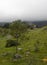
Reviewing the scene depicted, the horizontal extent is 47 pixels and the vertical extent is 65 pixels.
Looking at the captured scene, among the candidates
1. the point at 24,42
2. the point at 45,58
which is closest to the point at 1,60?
the point at 45,58

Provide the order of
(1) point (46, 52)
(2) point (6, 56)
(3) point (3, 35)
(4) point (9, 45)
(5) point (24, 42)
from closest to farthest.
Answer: (2) point (6, 56), (1) point (46, 52), (4) point (9, 45), (5) point (24, 42), (3) point (3, 35)

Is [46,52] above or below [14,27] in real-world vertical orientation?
below

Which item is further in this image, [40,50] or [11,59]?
[40,50]

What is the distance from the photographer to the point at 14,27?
356 feet

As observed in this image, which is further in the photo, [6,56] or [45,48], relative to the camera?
[45,48]

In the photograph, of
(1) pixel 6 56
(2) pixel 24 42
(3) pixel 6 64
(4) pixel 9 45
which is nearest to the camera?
(3) pixel 6 64

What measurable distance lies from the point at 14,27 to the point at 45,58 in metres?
26.9

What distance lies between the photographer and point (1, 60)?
288ft

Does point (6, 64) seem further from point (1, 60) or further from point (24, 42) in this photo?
point (24, 42)

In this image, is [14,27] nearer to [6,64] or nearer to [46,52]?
[46,52]

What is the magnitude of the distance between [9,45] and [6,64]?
45175mm

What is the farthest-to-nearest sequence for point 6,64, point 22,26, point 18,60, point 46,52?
point 22,26 → point 46,52 → point 18,60 → point 6,64

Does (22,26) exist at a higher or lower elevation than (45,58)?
higher

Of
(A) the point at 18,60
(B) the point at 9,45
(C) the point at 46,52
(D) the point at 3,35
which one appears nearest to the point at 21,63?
(A) the point at 18,60
